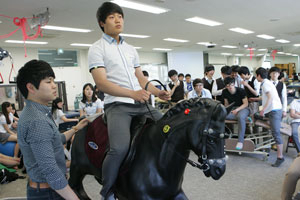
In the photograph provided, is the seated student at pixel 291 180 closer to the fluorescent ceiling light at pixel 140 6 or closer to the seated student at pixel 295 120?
the seated student at pixel 295 120

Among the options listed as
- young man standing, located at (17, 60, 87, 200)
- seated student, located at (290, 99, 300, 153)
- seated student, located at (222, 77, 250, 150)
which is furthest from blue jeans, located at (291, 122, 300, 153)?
young man standing, located at (17, 60, 87, 200)

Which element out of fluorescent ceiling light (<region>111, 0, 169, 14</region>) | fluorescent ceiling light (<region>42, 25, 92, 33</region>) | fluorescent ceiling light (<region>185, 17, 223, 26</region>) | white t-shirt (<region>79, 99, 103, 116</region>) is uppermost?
fluorescent ceiling light (<region>185, 17, 223, 26</region>)

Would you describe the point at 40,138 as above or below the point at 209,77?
below

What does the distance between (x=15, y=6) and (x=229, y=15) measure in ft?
20.1

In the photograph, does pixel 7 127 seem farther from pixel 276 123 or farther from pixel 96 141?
pixel 276 123

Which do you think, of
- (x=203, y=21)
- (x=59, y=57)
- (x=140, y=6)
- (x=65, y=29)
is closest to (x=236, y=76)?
(x=140, y=6)

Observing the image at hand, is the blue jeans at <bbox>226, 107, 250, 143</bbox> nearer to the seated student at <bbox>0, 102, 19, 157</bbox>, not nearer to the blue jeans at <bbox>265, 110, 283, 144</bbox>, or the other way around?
the blue jeans at <bbox>265, 110, 283, 144</bbox>

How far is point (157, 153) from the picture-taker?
59.1 inches

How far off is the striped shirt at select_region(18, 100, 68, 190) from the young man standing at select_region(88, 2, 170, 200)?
1.34 feet

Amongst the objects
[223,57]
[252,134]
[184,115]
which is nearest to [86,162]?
[184,115]

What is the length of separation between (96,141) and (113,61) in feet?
1.98

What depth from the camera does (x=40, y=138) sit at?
116cm

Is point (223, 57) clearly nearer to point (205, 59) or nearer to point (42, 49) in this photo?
point (205, 59)

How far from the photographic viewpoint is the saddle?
1.60 metres
